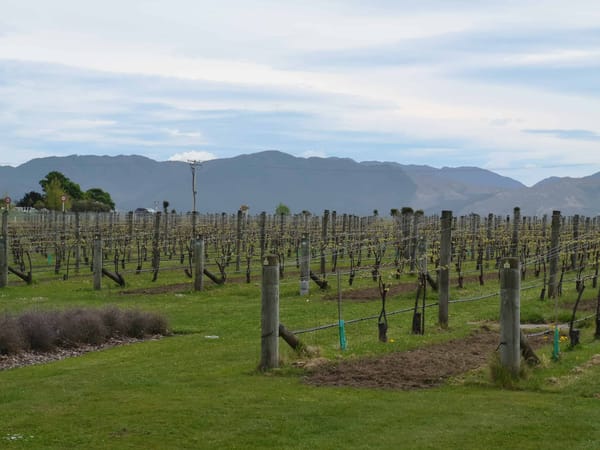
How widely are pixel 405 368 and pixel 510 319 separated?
5.67 ft

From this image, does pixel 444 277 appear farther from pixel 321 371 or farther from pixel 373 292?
pixel 373 292

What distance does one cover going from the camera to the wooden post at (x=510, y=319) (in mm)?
12133

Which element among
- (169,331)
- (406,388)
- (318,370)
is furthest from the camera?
(169,331)

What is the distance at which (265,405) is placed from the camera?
10.8m

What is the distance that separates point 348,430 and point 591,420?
269cm

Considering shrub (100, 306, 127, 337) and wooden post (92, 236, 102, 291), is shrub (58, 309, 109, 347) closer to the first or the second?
shrub (100, 306, 127, 337)

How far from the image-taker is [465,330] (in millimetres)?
17984

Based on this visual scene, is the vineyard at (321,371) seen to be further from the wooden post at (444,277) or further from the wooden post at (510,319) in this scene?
the wooden post at (510,319)

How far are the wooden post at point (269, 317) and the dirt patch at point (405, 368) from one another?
0.66 meters

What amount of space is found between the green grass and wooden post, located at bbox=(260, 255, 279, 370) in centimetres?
26

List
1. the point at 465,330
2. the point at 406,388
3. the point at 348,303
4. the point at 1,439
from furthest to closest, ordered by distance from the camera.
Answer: the point at 348,303
the point at 465,330
the point at 406,388
the point at 1,439

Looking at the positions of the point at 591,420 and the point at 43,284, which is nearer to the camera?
the point at 591,420

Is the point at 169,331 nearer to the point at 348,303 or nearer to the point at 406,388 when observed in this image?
the point at 348,303

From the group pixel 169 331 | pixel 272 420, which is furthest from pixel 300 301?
pixel 272 420
